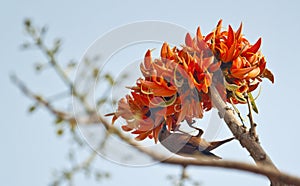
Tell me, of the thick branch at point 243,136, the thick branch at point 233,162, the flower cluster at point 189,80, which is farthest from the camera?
the flower cluster at point 189,80

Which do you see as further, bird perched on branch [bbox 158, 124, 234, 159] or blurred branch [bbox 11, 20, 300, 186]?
bird perched on branch [bbox 158, 124, 234, 159]

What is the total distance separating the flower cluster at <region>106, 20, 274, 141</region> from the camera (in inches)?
30.1

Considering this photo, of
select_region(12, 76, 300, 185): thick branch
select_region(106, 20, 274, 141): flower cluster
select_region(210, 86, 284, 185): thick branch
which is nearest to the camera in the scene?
select_region(12, 76, 300, 185): thick branch

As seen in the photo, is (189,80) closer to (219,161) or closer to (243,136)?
(243,136)

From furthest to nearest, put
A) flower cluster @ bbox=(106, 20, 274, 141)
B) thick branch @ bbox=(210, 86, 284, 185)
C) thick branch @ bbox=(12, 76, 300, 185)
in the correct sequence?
1. flower cluster @ bbox=(106, 20, 274, 141)
2. thick branch @ bbox=(210, 86, 284, 185)
3. thick branch @ bbox=(12, 76, 300, 185)

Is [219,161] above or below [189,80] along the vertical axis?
below

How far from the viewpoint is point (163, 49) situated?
786 millimetres

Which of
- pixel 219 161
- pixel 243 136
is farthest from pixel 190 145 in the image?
pixel 219 161

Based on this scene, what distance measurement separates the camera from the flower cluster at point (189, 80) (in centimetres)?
76

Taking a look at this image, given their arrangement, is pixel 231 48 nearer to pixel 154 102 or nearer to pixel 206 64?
pixel 206 64

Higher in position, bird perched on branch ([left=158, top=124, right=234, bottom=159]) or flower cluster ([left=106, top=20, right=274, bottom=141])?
flower cluster ([left=106, top=20, right=274, bottom=141])

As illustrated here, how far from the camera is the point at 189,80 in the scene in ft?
2.51

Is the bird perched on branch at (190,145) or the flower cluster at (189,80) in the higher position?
the flower cluster at (189,80)

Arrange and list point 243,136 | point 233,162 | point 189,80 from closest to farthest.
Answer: point 233,162
point 243,136
point 189,80
